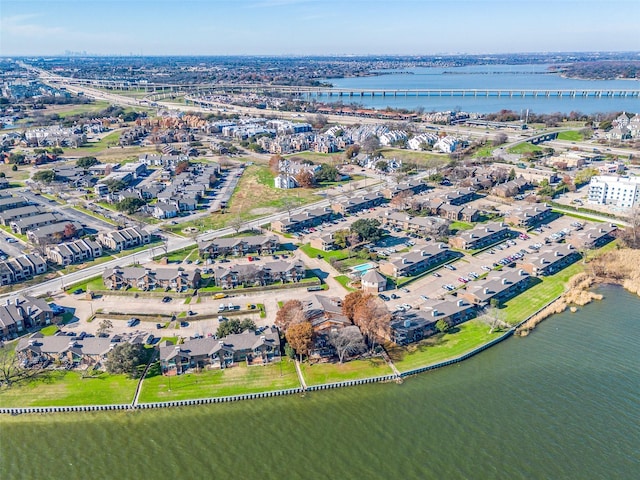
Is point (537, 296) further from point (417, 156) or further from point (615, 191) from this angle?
point (417, 156)

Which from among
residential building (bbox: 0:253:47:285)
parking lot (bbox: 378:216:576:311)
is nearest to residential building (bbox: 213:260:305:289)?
parking lot (bbox: 378:216:576:311)

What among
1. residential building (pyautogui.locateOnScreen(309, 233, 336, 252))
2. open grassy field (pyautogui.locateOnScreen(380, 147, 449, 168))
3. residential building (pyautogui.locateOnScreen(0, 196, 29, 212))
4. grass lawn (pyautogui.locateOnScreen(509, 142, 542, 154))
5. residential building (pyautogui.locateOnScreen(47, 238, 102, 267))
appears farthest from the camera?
grass lawn (pyautogui.locateOnScreen(509, 142, 542, 154))

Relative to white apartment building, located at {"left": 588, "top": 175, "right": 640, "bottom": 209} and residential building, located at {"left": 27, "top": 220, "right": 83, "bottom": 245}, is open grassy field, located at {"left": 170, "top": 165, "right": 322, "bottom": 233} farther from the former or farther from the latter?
white apartment building, located at {"left": 588, "top": 175, "right": 640, "bottom": 209}

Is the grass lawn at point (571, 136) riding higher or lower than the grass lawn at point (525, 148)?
higher

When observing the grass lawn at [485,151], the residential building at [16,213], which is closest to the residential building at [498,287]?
the grass lawn at [485,151]

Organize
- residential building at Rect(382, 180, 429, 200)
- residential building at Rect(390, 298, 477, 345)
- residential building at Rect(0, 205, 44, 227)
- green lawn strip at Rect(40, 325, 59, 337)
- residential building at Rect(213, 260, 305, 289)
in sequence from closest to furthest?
residential building at Rect(390, 298, 477, 345) < green lawn strip at Rect(40, 325, 59, 337) < residential building at Rect(213, 260, 305, 289) < residential building at Rect(0, 205, 44, 227) < residential building at Rect(382, 180, 429, 200)

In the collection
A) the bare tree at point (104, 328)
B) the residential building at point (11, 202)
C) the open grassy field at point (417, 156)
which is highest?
the open grassy field at point (417, 156)

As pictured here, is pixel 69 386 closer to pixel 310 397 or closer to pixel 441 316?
pixel 310 397

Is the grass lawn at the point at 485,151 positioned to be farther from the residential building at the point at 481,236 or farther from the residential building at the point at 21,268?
the residential building at the point at 21,268
